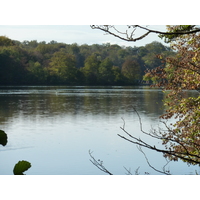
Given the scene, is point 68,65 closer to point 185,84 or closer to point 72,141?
point 72,141

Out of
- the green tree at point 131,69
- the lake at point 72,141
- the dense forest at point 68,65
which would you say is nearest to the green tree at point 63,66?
the dense forest at point 68,65

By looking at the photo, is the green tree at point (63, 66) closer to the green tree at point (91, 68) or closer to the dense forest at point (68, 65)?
the dense forest at point (68, 65)

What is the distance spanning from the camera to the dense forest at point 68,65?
51.1 metres

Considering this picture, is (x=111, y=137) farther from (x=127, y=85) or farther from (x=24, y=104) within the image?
(x=127, y=85)

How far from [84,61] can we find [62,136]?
42.2 metres

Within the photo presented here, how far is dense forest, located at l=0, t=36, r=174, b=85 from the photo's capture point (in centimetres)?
5112

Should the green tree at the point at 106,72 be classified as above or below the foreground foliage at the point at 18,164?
below

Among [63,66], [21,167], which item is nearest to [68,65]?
[63,66]

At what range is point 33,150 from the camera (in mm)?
12844

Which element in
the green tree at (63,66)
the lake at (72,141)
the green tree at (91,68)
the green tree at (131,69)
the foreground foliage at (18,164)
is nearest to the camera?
the foreground foliage at (18,164)

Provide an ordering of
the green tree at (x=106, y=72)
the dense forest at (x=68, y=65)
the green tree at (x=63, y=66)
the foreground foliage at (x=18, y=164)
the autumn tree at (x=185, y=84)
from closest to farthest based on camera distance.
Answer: the foreground foliage at (x=18, y=164) < the autumn tree at (x=185, y=84) < the dense forest at (x=68, y=65) < the green tree at (x=106, y=72) < the green tree at (x=63, y=66)

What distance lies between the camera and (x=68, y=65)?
54.8 m

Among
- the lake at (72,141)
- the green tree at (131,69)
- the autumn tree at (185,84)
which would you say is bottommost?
the lake at (72,141)

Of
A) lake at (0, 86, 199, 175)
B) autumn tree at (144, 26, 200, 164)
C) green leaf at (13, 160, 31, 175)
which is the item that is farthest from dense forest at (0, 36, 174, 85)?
green leaf at (13, 160, 31, 175)
